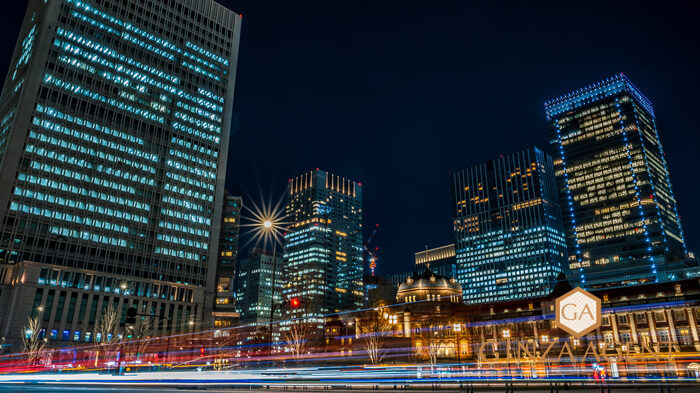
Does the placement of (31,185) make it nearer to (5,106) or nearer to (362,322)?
(5,106)

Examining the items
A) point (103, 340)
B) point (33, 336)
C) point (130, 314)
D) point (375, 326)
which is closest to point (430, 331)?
point (375, 326)

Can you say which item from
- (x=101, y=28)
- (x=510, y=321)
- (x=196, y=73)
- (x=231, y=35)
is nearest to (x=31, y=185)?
(x=101, y=28)

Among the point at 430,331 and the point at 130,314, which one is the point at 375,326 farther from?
the point at 130,314

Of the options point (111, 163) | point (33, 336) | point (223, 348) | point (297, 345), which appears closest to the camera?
point (297, 345)

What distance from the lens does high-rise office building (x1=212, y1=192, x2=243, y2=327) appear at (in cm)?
16662

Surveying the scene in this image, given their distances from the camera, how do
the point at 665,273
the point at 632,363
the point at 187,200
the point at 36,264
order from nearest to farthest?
the point at 632,363, the point at 36,264, the point at 187,200, the point at 665,273

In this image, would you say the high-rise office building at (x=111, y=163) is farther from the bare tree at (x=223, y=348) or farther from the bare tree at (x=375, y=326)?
the bare tree at (x=375, y=326)

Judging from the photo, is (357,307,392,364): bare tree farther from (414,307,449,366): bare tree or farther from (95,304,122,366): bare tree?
(95,304,122,366): bare tree

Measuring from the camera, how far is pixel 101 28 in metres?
113

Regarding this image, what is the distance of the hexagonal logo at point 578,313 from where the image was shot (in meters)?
14.2

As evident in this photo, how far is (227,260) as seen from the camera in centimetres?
17062

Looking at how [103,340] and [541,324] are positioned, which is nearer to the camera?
[103,340]

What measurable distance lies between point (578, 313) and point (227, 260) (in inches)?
6521

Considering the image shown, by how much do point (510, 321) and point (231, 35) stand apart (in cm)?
10991
